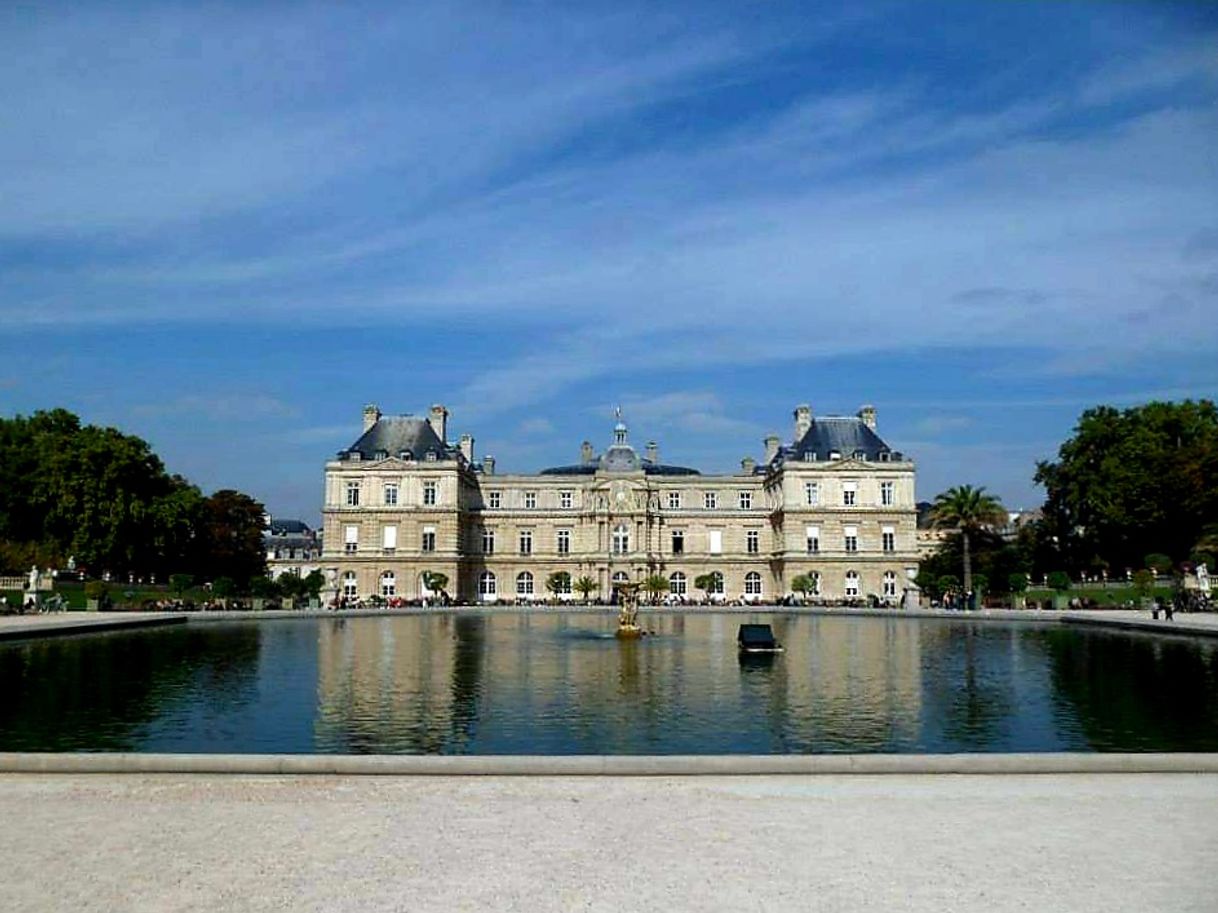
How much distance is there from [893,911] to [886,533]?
71249 mm

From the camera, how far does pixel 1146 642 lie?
107ft

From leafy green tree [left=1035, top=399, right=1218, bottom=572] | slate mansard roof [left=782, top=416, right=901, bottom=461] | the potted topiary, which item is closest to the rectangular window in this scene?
slate mansard roof [left=782, top=416, right=901, bottom=461]

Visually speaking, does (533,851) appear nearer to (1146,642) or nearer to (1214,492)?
(1146,642)

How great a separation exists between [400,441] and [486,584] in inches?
483

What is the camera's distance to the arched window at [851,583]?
75500 millimetres

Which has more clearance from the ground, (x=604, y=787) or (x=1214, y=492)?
(x=1214, y=492)

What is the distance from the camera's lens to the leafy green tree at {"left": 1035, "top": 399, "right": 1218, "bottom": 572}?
54062mm

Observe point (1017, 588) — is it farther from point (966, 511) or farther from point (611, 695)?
point (611, 695)

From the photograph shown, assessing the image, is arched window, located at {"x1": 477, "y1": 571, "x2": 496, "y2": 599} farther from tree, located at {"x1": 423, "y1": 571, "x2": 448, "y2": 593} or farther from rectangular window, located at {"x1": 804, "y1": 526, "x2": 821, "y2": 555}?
rectangular window, located at {"x1": 804, "y1": 526, "x2": 821, "y2": 555}

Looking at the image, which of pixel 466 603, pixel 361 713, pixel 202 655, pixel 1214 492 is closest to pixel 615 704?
pixel 361 713

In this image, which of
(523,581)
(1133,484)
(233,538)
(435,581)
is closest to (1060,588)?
(1133,484)

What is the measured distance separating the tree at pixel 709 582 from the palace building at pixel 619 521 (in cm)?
21

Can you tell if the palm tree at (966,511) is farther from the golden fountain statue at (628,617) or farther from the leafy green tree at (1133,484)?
the golden fountain statue at (628,617)

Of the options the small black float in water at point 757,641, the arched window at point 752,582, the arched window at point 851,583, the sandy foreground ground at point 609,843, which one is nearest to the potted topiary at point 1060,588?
the arched window at point 851,583
